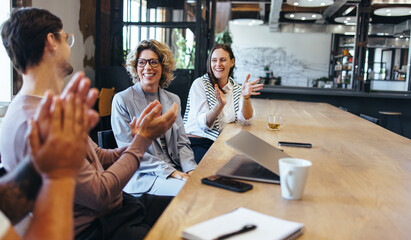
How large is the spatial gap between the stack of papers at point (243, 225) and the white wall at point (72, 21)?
3.59 meters

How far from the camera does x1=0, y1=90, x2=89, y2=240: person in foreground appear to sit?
693 millimetres

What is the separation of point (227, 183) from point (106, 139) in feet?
3.18

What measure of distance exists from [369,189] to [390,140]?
1.04m

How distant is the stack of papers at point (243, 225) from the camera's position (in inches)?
29.9

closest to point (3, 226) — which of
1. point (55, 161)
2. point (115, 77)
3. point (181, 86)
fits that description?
point (55, 161)

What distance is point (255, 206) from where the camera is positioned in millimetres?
961

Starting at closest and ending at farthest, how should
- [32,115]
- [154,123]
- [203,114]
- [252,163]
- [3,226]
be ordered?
[3,226] < [32,115] < [154,123] < [252,163] < [203,114]

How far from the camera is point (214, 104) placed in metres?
2.77

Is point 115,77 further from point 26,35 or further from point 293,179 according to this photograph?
point 293,179

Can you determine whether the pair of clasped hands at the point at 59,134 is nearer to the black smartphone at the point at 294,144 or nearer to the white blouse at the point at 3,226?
the white blouse at the point at 3,226

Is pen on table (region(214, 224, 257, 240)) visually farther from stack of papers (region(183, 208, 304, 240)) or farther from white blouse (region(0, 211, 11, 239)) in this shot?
white blouse (region(0, 211, 11, 239))

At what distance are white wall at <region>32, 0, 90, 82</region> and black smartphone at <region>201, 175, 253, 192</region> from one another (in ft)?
10.8

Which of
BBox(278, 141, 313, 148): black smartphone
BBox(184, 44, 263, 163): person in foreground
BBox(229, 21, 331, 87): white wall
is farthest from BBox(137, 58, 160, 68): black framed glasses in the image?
BBox(229, 21, 331, 87): white wall

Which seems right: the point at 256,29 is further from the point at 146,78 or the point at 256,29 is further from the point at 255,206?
the point at 255,206
